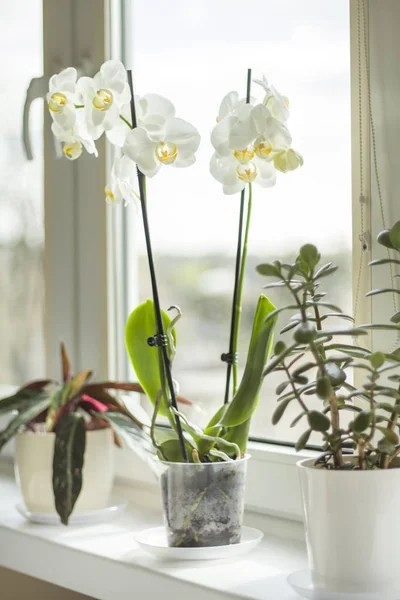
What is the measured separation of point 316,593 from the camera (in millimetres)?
870

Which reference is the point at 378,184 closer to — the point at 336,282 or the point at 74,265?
the point at 336,282

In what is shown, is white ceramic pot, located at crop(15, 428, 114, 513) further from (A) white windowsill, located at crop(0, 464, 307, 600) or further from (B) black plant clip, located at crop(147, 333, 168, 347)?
(B) black plant clip, located at crop(147, 333, 168, 347)

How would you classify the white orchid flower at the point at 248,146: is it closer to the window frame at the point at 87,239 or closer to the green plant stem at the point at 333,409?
the green plant stem at the point at 333,409

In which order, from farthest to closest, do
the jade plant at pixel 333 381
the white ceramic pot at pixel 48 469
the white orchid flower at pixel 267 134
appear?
1. the white ceramic pot at pixel 48 469
2. the white orchid flower at pixel 267 134
3. the jade plant at pixel 333 381

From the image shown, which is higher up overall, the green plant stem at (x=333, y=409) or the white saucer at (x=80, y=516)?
the green plant stem at (x=333, y=409)

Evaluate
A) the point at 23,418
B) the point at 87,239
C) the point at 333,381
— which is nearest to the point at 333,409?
the point at 333,381

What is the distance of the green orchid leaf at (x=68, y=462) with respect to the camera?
113 cm

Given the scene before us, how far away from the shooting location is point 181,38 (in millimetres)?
1390

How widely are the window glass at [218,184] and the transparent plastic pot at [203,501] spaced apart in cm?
20

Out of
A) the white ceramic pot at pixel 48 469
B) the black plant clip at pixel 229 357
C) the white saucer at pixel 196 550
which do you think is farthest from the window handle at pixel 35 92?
the white saucer at pixel 196 550

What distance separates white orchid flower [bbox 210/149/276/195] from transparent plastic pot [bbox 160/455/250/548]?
1.18 ft

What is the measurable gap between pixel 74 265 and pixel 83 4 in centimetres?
49

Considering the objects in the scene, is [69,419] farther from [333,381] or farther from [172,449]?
[333,381]

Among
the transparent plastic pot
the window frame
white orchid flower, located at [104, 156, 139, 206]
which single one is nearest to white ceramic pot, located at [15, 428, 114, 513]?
the window frame
